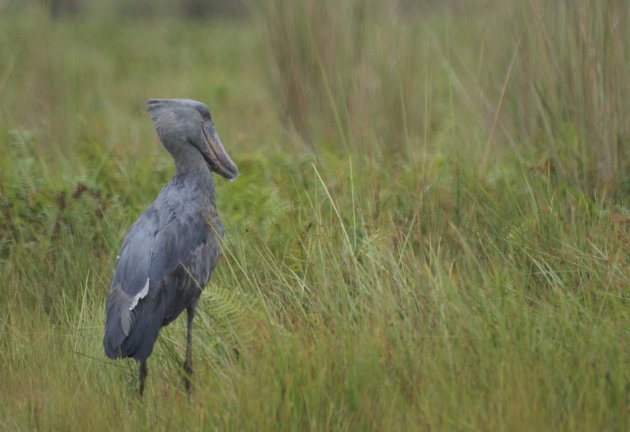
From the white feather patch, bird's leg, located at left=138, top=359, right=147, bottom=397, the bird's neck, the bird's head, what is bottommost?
bird's leg, located at left=138, top=359, right=147, bottom=397

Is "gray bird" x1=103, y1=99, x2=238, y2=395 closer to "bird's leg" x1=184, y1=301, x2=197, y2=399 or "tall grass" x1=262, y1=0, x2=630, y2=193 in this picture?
"bird's leg" x1=184, y1=301, x2=197, y2=399

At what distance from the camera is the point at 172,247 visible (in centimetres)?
365

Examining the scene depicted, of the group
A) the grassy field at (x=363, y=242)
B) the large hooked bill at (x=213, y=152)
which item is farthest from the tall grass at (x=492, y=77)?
the large hooked bill at (x=213, y=152)

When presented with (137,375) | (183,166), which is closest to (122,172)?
(183,166)

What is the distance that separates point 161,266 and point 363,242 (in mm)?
638

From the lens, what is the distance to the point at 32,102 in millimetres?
6891

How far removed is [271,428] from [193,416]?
230mm

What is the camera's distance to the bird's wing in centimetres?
344

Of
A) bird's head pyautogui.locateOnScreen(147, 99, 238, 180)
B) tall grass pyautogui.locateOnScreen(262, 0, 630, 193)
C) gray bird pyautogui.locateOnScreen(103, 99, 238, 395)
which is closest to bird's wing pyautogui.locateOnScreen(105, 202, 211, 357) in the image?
gray bird pyautogui.locateOnScreen(103, 99, 238, 395)

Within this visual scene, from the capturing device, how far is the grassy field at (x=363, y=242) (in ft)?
9.75

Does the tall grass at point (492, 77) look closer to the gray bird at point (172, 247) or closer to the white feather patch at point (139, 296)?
the gray bird at point (172, 247)

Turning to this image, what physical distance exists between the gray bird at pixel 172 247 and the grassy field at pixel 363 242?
5.2 inches

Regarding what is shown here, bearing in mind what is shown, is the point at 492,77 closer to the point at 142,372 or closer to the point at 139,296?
the point at 139,296

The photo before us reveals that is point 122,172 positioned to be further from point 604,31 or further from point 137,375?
point 604,31
